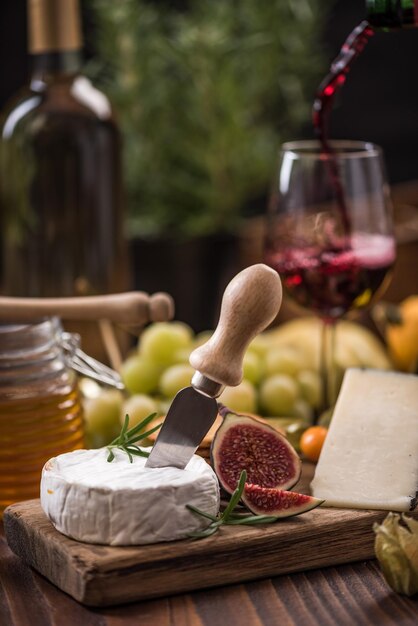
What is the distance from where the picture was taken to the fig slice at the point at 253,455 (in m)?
1.38

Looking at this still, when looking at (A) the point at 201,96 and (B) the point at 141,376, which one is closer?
(B) the point at 141,376

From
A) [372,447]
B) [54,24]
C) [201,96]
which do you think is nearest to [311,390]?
[372,447]

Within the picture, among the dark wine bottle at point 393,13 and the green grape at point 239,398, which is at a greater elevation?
the dark wine bottle at point 393,13

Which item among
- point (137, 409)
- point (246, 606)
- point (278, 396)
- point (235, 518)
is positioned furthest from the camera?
point (278, 396)

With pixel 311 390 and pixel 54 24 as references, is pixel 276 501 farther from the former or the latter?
pixel 54 24

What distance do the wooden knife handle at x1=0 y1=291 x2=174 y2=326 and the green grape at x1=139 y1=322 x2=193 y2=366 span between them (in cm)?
42

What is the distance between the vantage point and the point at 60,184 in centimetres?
211

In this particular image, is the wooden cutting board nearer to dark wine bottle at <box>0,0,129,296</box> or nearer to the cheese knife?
the cheese knife

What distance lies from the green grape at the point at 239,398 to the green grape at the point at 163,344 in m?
0.21

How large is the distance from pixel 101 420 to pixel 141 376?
0.16 metres

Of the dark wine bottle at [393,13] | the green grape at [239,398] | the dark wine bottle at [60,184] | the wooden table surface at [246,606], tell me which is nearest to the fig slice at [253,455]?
the wooden table surface at [246,606]

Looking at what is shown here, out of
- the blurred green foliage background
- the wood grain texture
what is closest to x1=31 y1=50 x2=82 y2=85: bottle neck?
the blurred green foliage background

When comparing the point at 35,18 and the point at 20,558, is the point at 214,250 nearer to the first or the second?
the point at 35,18

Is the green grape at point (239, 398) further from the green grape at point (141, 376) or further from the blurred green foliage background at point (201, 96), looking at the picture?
the blurred green foliage background at point (201, 96)
